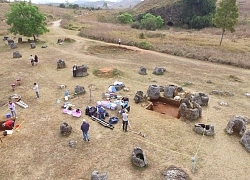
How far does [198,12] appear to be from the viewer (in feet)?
200

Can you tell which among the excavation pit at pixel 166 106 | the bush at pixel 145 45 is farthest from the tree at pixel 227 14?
the excavation pit at pixel 166 106

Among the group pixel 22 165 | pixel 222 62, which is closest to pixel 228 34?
pixel 222 62

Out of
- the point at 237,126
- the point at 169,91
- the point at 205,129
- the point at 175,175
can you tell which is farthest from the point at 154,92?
the point at 175,175

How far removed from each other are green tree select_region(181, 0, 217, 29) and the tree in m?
26.4

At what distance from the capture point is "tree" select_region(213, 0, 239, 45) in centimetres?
3012

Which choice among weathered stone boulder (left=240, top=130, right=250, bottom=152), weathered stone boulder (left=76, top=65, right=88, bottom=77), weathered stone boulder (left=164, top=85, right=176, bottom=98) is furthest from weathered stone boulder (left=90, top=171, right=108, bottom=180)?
weathered stone boulder (left=76, top=65, right=88, bottom=77)

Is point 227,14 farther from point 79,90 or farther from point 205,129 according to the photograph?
point 79,90

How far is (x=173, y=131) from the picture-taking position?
41.3 ft

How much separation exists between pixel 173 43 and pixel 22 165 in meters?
29.5

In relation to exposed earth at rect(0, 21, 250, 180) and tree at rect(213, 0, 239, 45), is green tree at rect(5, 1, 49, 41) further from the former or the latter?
tree at rect(213, 0, 239, 45)

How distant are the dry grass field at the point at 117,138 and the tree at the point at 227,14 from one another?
41.3 ft

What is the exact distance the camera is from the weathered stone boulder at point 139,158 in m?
9.76

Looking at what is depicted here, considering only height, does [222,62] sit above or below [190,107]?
above

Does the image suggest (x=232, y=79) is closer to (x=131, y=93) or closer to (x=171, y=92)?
(x=171, y=92)
